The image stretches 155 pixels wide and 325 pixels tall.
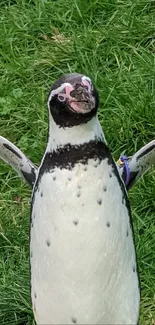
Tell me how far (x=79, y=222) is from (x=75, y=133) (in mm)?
174

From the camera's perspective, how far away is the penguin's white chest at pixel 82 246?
167 cm

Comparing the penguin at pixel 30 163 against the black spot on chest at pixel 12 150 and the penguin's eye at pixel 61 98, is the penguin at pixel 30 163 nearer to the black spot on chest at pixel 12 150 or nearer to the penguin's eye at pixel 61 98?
the black spot on chest at pixel 12 150

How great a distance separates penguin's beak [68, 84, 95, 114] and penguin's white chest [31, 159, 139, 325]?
11cm

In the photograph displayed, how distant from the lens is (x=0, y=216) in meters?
2.77

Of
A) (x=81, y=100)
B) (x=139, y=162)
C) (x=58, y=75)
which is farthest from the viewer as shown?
(x=58, y=75)

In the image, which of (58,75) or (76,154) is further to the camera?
(58,75)

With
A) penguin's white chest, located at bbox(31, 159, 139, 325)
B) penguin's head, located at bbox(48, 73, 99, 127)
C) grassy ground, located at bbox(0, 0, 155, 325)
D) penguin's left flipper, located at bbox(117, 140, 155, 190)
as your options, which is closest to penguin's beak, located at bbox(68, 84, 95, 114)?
penguin's head, located at bbox(48, 73, 99, 127)

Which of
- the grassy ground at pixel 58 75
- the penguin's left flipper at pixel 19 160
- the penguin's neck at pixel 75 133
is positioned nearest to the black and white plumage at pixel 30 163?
the penguin's left flipper at pixel 19 160

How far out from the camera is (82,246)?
5.54 ft

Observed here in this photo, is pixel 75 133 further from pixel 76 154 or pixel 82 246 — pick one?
pixel 82 246

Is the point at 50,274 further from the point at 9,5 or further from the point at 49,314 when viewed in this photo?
the point at 9,5

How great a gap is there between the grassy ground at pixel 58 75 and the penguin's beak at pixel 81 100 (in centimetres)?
97

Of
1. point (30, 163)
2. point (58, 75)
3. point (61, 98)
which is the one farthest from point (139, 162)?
point (58, 75)

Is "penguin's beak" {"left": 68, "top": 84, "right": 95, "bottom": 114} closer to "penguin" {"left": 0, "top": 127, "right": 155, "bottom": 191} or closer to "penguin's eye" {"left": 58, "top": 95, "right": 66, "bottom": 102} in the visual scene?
"penguin's eye" {"left": 58, "top": 95, "right": 66, "bottom": 102}
